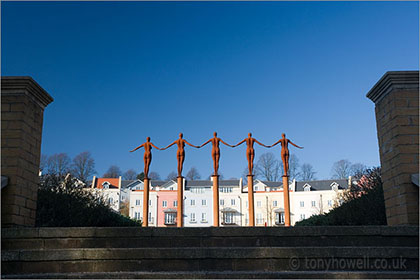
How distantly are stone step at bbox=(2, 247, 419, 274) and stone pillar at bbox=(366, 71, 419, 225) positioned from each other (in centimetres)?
132

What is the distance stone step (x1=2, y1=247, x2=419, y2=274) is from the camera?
16.3ft

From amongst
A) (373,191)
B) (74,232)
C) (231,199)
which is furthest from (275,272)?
(231,199)

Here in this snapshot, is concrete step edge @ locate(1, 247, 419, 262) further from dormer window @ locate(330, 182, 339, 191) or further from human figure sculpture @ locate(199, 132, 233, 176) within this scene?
dormer window @ locate(330, 182, 339, 191)

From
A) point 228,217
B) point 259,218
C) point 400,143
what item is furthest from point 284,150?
point 259,218

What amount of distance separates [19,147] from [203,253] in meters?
3.33

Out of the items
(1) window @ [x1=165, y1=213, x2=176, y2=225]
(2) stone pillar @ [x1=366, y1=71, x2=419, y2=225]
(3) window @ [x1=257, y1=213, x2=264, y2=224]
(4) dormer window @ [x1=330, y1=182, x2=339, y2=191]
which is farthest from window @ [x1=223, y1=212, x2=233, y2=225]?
(2) stone pillar @ [x1=366, y1=71, x2=419, y2=225]

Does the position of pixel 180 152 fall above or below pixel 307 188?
below

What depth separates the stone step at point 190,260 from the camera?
496 cm

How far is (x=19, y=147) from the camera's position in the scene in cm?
606

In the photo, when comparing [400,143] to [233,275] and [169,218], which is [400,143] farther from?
[169,218]

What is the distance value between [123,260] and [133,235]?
15.3 inches

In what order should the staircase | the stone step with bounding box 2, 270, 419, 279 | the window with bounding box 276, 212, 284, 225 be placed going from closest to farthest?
the stone step with bounding box 2, 270, 419, 279, the staircase, the window with bounding box 276, 212, 284, 225

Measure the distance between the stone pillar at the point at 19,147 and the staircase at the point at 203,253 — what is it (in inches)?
25.6

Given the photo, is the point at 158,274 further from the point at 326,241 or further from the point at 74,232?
the point at 326,241
